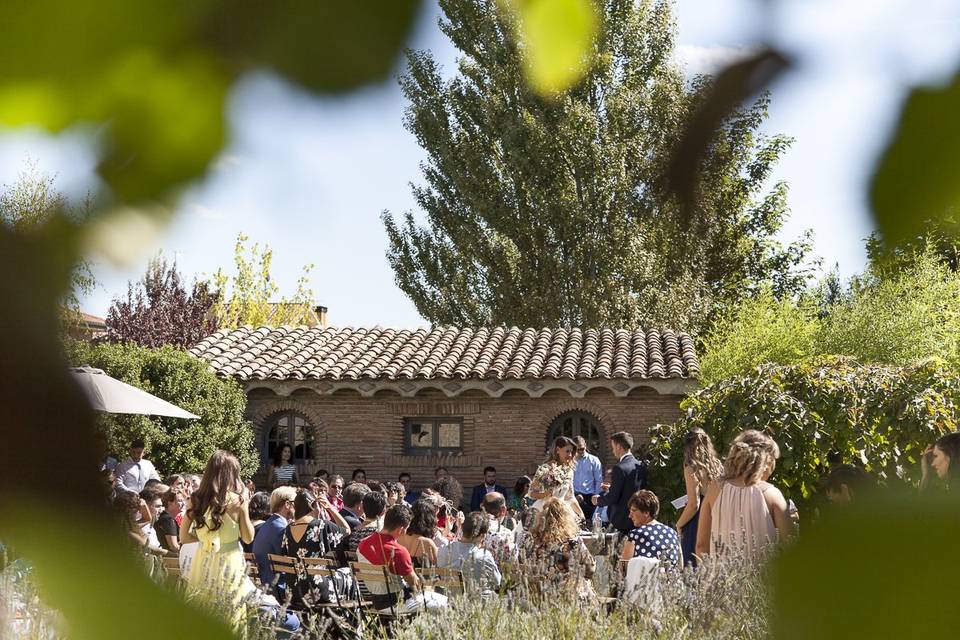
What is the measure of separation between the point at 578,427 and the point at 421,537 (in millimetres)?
10968

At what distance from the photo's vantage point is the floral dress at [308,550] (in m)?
5.71

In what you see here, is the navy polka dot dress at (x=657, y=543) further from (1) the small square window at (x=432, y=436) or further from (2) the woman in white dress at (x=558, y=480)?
(1) the small square window at (x=432, y=436)

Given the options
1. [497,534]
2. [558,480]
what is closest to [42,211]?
[497,534]

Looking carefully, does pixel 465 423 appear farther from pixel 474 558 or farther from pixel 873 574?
pixel 873 574

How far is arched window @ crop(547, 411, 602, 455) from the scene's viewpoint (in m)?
16.6

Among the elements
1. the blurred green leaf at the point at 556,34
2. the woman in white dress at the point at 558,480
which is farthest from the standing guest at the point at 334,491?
the blurred green leaf at the point at 556,34

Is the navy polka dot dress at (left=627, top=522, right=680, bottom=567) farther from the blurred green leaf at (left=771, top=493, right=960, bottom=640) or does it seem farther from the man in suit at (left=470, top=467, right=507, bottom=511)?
the man in suit at (left=470, top=467, right=507, bottom=511)

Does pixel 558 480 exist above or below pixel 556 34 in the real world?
below

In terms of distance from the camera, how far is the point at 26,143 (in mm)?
371

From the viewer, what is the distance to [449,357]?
17125 millimetres

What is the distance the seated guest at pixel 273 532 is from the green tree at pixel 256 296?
18.2ft

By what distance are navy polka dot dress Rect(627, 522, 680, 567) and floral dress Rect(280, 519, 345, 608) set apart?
1.84m

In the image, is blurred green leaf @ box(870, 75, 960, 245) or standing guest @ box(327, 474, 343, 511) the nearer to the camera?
blurred green leaf @ box(870, 75, 960, 245)

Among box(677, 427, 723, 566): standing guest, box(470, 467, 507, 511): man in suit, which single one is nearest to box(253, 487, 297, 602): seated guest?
box(677, 427, 723, 566): standing guest
